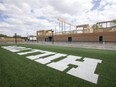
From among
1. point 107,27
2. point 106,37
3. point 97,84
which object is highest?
point 107,27

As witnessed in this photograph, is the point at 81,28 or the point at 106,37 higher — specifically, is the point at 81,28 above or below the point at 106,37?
above

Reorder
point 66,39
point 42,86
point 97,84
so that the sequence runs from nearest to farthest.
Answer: point 42,86, point 97,84, point 66,39

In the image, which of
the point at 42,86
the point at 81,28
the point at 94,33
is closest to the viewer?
the point at 42,86

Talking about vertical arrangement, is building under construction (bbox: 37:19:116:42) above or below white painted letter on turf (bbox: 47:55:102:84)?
above

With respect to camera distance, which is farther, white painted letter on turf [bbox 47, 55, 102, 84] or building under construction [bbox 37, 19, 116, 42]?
building under construction [bbox 37, 19, 116, 42]

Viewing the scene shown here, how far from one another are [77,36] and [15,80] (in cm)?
2489

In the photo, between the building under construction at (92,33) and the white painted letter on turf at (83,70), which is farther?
the building under construction at (92,33)

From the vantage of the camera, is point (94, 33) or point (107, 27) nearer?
point (107, 27)

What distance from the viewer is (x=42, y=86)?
2.82 metres

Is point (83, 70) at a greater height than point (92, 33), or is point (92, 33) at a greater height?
point (92, 33)

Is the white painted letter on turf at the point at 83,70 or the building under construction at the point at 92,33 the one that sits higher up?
the building under construction at the point at 92,33

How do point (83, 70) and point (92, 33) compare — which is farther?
point (92, 33)

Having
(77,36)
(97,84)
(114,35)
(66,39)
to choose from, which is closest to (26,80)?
(97,84)

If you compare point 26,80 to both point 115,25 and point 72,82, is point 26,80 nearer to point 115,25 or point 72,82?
point 72,82
